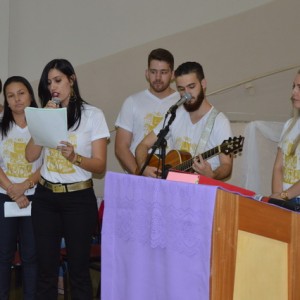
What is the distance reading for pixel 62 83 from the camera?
11.4ft

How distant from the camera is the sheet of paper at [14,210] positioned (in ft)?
12.3

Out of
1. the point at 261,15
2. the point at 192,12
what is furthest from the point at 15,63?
the point at 261,15

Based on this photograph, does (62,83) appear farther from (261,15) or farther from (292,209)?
(261,15)

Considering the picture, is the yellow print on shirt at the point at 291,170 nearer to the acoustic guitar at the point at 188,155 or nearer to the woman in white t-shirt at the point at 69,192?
the acoustic guitar at the point at 188,155

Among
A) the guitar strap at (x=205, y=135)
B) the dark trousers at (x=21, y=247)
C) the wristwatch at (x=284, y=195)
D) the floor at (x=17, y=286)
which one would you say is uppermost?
the guitar strap at (x=205, y=135)

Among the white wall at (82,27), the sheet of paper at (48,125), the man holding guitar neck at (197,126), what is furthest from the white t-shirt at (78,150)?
the white wall at (82,27)

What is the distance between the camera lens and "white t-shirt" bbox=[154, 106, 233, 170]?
3491 millimetres

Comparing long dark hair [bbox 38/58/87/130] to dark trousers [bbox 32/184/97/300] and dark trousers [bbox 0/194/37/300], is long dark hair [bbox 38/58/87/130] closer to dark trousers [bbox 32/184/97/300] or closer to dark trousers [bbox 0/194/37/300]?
dark trousers [bbox 32/184/97/300]

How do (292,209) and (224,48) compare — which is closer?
(292,209)

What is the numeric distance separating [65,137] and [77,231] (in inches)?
20.7

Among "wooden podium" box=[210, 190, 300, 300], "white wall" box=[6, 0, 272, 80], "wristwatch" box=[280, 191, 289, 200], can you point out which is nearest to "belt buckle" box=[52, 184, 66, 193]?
"wristwatch" box=[280, 191, 289, 200]

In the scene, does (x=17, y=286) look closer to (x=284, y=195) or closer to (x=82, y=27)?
(x=82, y=27)

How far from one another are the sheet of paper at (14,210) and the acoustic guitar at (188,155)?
835mm

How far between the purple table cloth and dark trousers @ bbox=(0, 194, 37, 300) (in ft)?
4.01
